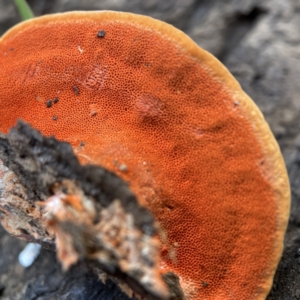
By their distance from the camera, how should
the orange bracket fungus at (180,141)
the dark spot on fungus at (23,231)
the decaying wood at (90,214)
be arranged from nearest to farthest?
the decaying wood at (90,214), the orange bracket fungus at (180,141), the dark spot on fungus at (23,231)

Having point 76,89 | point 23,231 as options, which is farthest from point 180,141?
point 23,231

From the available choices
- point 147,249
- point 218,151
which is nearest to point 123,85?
point 218,151

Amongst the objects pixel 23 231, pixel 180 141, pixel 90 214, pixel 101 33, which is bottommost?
pixel 23 231

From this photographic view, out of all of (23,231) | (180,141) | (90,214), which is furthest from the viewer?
(23,231)

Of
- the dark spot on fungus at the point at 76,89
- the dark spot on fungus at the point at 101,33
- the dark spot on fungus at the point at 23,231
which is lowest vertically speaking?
the dark spot on fungus at the point at 23,231

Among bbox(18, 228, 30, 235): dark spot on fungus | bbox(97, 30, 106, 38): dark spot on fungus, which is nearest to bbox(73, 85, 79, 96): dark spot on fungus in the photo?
bbox(97, 30, 106, 38): dark spot on fungus

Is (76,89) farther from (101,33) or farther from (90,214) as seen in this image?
(90,214)

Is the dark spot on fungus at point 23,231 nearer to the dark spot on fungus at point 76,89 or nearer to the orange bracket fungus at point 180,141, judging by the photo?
the orange bracket fungus at point 180,141

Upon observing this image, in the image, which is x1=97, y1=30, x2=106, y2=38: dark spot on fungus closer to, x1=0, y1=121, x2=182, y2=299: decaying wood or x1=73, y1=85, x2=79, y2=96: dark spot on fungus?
x1=73, y1=85, x2=79, y2=96: dark spot on fungus

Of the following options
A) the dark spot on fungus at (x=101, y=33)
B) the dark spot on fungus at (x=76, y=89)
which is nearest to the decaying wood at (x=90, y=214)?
the dark spot on fungus at (x=76, y=89)

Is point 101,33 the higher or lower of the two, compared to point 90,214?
higher
